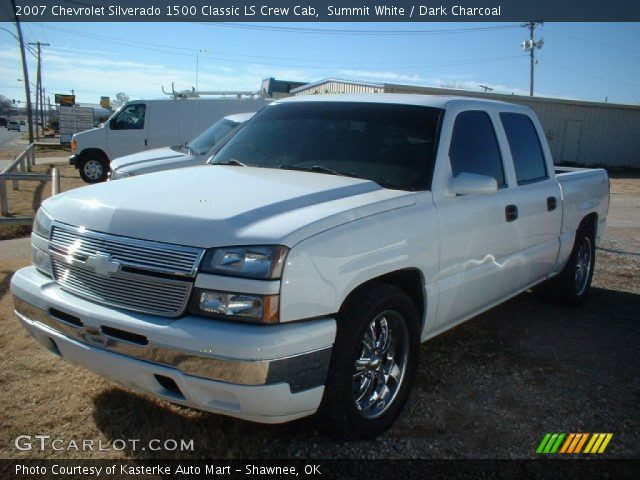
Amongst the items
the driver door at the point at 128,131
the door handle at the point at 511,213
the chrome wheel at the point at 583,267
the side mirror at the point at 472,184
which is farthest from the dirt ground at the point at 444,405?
the driver door at the point at 128,131

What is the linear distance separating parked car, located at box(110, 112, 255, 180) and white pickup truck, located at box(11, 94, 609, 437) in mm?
4630

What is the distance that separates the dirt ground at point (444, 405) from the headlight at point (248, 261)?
99 centimetres

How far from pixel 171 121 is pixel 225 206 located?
12.9 m

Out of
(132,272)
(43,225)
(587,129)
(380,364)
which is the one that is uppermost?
(587,129)

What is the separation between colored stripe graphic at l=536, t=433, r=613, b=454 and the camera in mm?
3193

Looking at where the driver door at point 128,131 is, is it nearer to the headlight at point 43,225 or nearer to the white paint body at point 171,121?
the white paint body at point 171,121

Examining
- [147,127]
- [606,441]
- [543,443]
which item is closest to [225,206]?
[543,443]

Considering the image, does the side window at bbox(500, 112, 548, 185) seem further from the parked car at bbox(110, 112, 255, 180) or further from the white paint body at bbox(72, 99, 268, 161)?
the white paint body at bbox(72, 99, 268, 161)

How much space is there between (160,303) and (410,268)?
1.39m

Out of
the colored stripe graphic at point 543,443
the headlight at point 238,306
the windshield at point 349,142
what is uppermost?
the windshield at point 349,142

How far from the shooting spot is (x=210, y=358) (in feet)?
8.04

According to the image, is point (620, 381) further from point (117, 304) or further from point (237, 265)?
point (117, 304)

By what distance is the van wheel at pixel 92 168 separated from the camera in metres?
15.7

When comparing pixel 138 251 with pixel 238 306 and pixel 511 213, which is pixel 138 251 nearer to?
pixel 238 306
